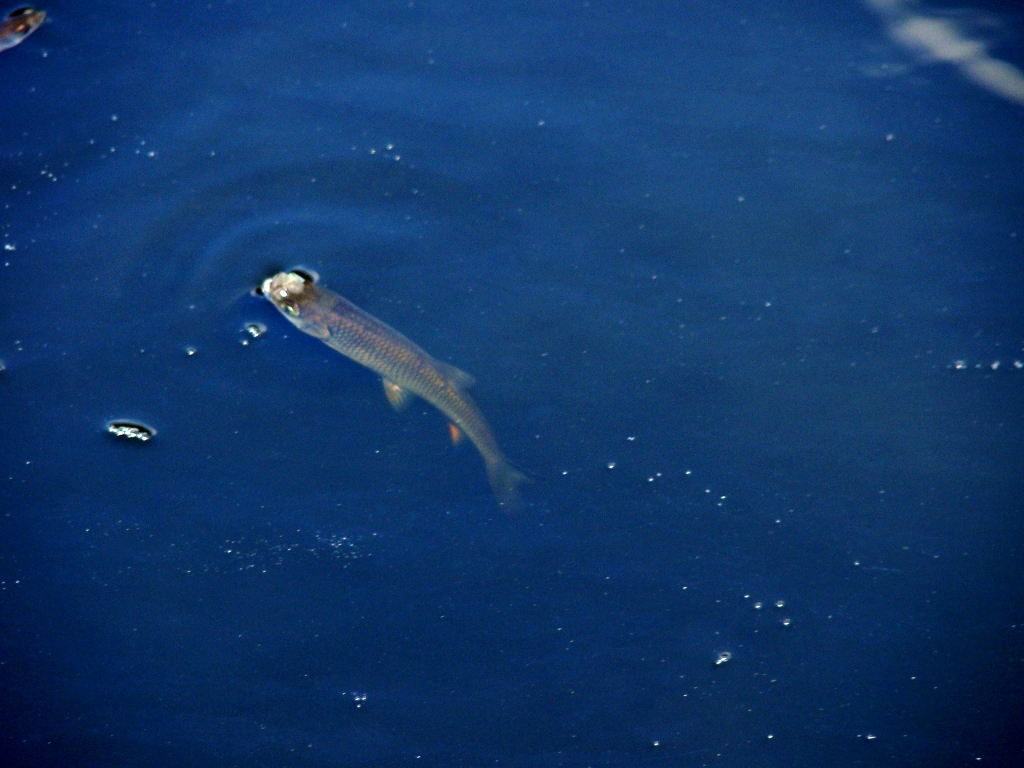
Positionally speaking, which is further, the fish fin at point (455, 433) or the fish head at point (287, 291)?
the fish fin at point (455, 433)

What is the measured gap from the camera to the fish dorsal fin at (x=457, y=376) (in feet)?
10.2

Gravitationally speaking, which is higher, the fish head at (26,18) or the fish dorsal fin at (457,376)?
the fish head at (26,18)

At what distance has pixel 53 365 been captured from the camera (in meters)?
3.14

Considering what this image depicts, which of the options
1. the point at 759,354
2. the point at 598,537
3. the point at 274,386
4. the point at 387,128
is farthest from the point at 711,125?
the point at 274,386

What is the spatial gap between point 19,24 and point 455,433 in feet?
8.17

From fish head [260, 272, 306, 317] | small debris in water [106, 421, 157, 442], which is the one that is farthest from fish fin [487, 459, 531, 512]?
small debris in water [106, 421, 157, 442]

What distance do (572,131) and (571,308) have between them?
764 millimetres

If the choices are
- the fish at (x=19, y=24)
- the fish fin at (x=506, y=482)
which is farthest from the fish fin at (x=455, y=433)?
the fish at (x=19, y=24)

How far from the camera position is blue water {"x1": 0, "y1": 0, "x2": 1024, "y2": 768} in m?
3.11

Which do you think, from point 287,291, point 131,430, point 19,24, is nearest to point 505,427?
point 287,291

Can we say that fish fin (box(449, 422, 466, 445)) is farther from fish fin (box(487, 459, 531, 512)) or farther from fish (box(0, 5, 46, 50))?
fish (box(0, 5, 46, 50))

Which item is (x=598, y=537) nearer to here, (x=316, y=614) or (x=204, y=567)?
(x=316, y=614)

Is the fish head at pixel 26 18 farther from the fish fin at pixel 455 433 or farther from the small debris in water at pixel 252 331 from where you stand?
the fish fin at pixel 455 433

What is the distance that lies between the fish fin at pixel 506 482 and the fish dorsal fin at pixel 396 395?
40cm
